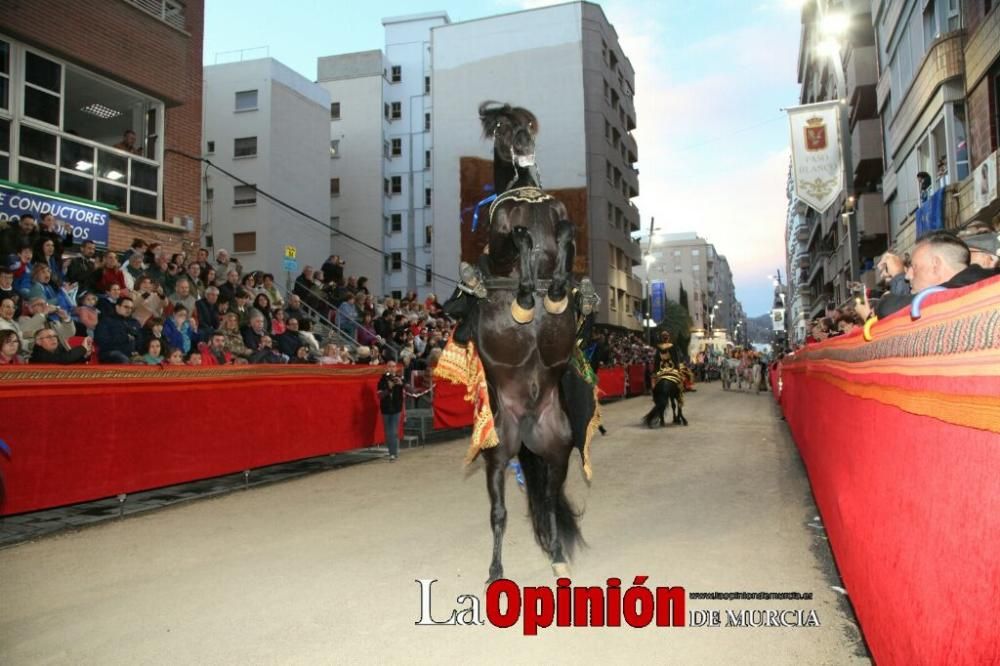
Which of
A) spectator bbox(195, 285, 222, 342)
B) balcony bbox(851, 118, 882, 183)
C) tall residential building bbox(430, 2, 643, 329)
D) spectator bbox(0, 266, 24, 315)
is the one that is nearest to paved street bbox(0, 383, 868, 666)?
spectator bbox(0, 266, 24, 315)

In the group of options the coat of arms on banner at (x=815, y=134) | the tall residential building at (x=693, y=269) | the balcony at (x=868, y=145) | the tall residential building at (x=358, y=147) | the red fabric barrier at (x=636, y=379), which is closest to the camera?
the coat of arms on banner at (x=815, y=134)

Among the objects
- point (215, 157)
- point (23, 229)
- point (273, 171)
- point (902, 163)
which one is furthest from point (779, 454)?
point (215, 157)

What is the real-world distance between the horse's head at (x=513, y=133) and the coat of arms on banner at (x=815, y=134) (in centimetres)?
1324

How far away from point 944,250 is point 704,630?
2.42 meters

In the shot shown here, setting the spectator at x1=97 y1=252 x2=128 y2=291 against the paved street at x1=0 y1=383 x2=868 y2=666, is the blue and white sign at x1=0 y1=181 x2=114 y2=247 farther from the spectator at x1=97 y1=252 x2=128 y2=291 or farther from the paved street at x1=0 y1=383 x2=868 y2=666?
the paved street at x1=0 y1=383 x2=868 y2=666

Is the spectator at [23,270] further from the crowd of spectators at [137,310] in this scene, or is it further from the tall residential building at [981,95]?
the tall residential building at [981,95]

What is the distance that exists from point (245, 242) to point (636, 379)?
21.4 m

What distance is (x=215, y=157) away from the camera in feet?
117

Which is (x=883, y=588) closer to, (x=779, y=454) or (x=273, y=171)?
(x=779, y=454)

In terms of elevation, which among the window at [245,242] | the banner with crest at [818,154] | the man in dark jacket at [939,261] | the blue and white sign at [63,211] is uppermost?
the window at [245,242]

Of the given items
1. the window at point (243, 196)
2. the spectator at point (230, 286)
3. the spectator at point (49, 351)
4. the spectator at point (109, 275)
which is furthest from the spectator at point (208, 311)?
the window at point (243, 196)

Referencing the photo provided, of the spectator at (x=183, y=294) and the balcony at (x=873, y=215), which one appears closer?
the spectator at (x=183, y=294)

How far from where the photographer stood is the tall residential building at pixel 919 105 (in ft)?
50.4

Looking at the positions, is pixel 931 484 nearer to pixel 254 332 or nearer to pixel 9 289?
pixel 9 289
